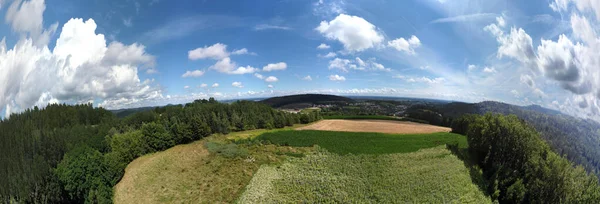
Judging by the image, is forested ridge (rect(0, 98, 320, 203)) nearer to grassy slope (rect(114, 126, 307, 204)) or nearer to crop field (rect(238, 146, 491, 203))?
grassy slope (rect(114, 126, 307, 204))

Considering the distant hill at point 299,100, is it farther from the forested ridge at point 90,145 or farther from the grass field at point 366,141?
the grass field at point 366,141

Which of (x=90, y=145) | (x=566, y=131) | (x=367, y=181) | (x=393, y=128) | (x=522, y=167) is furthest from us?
(x=90, y=145)

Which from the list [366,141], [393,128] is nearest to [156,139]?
[366,141]

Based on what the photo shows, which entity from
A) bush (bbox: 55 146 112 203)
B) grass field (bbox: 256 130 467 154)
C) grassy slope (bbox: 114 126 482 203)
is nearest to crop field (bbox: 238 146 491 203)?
grassy slope (bbox: 114 126 482 203)

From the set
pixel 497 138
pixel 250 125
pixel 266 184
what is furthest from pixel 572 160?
pixel 250 125

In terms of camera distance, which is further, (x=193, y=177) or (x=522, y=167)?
(x=193, y=177)

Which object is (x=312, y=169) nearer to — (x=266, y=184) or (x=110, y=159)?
(x=266, y=184)

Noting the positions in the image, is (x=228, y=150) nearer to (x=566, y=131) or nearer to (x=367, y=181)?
(x=367, y=181)
